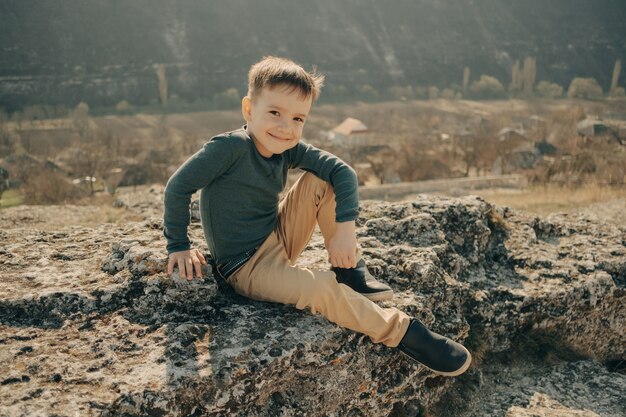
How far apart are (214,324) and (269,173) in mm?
828

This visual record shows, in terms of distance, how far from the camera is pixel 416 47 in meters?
66.1

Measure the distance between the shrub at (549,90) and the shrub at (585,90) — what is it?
1118 mm

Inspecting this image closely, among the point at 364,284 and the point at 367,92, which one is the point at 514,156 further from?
the point at 367,92

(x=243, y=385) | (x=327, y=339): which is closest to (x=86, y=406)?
(x=243, y=385)

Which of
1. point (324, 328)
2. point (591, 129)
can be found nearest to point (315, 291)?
point (324, 328)

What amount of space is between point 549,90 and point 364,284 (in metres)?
62.6

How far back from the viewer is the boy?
264cm

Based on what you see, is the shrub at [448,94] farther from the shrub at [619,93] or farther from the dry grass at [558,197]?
the dry grass at [558,197]

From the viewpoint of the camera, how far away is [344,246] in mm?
2840

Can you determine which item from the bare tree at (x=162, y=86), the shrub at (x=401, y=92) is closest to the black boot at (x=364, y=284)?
the bare tree at (x=162, y=86)

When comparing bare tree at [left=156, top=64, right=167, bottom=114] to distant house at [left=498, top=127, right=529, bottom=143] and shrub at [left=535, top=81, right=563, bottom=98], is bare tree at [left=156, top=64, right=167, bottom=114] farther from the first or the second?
shrub at [left=535, top=81, right=563, bottom=98]

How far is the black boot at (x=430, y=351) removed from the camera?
105 inches

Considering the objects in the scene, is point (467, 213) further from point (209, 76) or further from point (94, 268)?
point (209, 76)

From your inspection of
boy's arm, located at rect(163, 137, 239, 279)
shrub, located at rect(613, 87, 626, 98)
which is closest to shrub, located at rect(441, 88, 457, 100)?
shrub, located at rect(613, 87, 626, 98)
